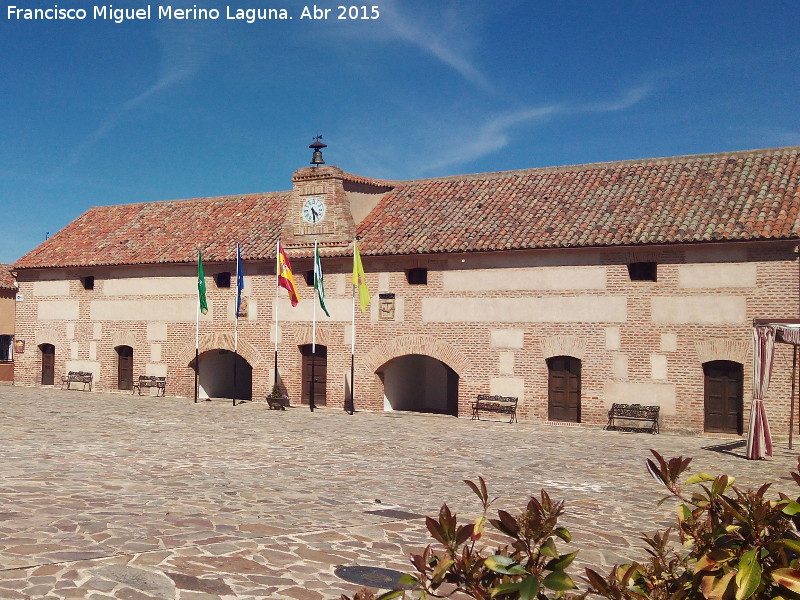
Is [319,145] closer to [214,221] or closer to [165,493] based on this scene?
[214,221]

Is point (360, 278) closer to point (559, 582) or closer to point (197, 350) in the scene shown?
point (197, 350)

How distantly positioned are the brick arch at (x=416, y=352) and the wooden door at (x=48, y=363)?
1294cm

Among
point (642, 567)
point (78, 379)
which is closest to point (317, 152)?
point (78, 379)

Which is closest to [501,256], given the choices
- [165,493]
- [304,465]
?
[304,465]

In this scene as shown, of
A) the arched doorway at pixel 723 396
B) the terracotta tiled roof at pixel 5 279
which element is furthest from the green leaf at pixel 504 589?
the terracotta tiled roof at pixel 5 279

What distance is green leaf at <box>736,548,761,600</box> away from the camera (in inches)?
105

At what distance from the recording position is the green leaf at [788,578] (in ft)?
8.84

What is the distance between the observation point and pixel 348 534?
26.7 feet

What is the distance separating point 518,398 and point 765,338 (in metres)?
7.05

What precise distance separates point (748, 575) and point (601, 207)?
18.9 m

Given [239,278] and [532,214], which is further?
[239,278]

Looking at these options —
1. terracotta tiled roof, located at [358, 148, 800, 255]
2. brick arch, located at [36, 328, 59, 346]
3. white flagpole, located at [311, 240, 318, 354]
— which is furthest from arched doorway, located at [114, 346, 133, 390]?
terracotta tiled roof, located at [358, 148, 800, 255]

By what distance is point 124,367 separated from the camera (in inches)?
1069

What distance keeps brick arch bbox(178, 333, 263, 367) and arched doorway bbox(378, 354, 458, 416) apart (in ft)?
13.3
